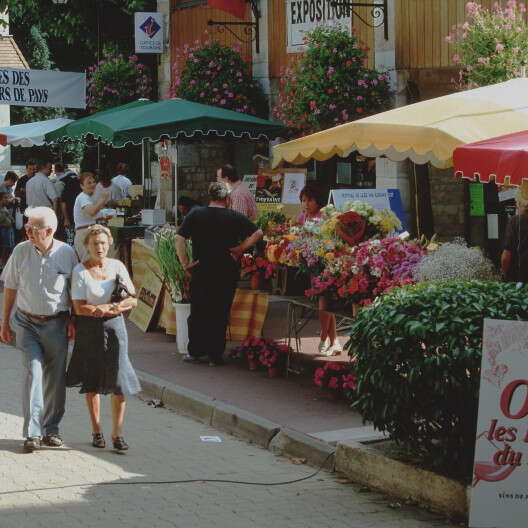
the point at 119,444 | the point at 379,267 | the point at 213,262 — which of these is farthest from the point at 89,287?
the point at 213,262

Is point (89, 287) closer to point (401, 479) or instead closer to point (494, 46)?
point (401, 479)

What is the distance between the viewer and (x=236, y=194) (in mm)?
12570

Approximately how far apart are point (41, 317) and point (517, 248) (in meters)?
4.61

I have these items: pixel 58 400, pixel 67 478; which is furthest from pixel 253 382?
pixel 67 478

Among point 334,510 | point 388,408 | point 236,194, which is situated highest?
point 236,194

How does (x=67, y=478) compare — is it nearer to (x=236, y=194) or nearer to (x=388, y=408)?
(x=388, y=408)

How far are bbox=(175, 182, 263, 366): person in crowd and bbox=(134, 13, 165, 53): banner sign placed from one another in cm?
1127

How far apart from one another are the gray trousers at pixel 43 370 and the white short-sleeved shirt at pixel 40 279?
116 mm

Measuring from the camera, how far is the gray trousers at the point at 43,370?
7.44 meters

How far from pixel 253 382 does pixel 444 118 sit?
293cm

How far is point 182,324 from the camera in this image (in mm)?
11156

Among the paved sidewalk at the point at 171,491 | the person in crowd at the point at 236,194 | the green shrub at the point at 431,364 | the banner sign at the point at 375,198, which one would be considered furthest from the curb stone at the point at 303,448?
the banner sign at the point at 375,198

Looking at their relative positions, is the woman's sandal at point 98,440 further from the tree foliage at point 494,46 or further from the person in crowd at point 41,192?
the person in crowd at point 41,192

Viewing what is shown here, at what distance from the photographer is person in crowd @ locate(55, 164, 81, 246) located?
1762cm
